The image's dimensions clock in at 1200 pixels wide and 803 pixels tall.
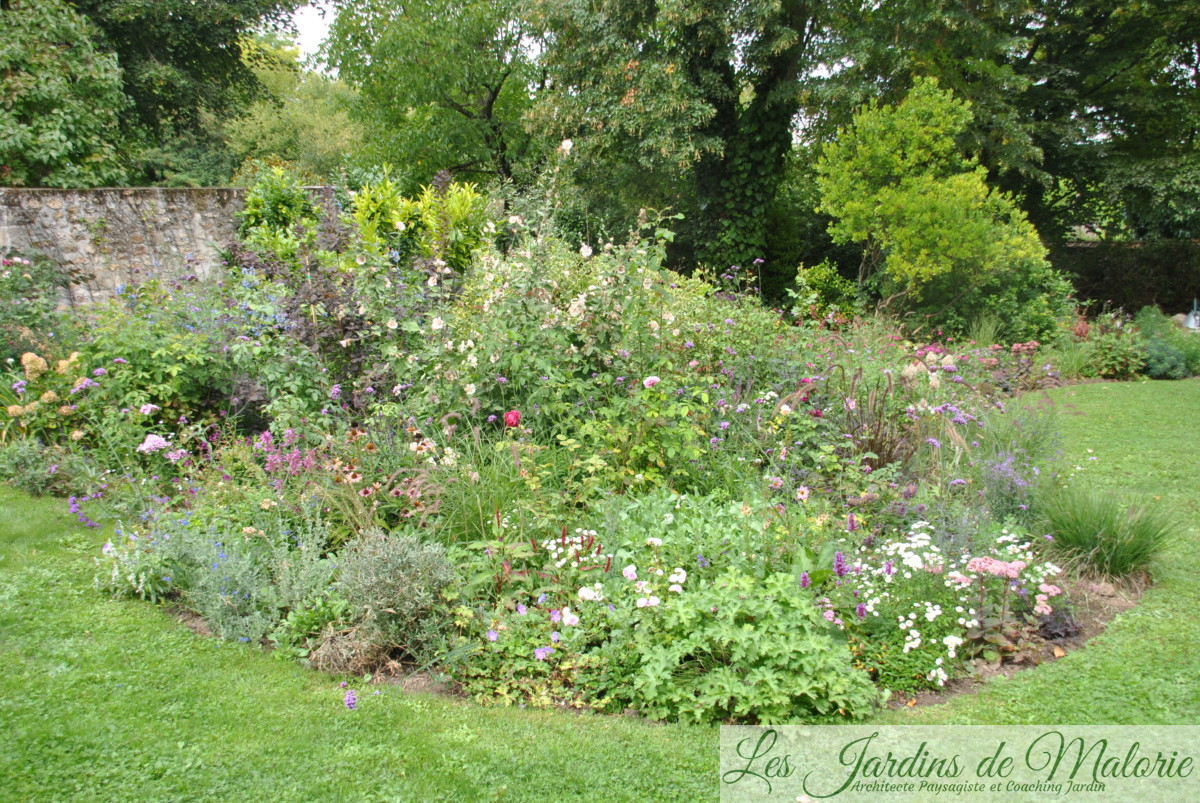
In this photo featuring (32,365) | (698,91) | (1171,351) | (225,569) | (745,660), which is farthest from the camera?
(698,91)

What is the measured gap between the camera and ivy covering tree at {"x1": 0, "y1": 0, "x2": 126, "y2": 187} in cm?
864

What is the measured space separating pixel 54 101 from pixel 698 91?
8581mm

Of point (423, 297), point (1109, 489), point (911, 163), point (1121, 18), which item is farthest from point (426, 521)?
point (1121, 18)

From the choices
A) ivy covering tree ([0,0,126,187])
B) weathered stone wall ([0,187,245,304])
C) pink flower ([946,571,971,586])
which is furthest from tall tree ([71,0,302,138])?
pink flower ([946,571,971,586])

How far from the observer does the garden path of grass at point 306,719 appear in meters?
2.34

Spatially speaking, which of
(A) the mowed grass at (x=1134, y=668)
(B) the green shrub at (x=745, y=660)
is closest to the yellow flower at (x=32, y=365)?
(B) the green shrub at (x=745, y=660)

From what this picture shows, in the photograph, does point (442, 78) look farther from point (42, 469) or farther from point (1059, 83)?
point (42, 469)

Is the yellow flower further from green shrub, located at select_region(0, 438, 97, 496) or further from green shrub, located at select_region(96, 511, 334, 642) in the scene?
green shrub, located at select_region(96, 511, 334, 642)

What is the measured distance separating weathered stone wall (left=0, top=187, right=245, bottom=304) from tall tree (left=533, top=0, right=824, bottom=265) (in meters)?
5.81

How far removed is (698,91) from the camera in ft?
38.2

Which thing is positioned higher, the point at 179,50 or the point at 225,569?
the point at 179,50

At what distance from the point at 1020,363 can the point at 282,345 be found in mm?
7826

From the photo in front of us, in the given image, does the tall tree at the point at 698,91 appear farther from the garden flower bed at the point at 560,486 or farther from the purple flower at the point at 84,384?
the purple flower at the point at 84,384

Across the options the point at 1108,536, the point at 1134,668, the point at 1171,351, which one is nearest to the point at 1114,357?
the point at 1171,351
